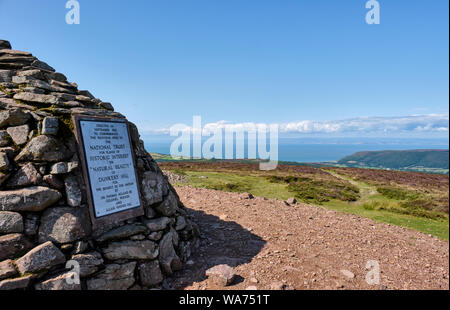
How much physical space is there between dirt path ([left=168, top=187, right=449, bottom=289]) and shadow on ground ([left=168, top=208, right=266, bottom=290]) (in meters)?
0.02

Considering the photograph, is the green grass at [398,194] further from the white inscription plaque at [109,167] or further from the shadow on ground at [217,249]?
the white inscription plaque at [109,167]

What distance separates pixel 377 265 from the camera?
6.46 meters

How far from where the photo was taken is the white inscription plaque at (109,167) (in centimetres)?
486

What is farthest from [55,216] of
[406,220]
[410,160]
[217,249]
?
[410,160]

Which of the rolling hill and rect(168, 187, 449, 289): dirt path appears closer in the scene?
rect(168, 187, 449, 289): dirt path

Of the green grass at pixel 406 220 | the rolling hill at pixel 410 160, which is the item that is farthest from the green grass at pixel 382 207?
the rolling hill at pixel 410 160

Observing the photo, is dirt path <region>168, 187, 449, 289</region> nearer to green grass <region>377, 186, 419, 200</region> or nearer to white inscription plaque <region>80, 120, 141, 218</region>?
white inscription plaque <region>80, 120, 141, 218</region>

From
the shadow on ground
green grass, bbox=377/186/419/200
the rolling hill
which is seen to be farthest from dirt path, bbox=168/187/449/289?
the rolling hill

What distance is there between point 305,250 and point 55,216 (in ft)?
20.4

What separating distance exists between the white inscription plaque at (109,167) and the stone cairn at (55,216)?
0.23 metres

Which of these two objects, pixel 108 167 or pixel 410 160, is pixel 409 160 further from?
pixel 108 167

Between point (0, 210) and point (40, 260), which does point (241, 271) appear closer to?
point (40, 260)

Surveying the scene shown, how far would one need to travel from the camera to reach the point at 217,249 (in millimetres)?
6715

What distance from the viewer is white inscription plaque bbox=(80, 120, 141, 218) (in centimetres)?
486
